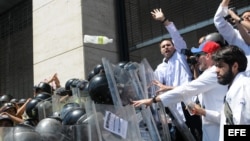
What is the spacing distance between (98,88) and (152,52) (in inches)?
219

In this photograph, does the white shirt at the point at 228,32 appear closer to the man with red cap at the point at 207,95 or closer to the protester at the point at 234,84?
the man with red cap at the point at 207,95

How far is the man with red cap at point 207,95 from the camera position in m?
3.88

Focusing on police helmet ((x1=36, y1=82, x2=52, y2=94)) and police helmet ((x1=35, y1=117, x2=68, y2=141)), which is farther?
police helmet ((x1=36, y1=82, x2=52, y2=94))

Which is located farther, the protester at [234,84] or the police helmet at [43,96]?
the police helmet at [43,96]

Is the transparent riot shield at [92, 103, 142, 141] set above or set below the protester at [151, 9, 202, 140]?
below

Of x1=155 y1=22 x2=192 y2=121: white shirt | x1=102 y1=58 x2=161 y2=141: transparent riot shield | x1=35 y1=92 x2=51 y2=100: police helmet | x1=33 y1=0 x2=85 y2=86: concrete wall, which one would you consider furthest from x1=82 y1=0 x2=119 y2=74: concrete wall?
x1=102 y1=58 x2=161 y2=141: transparent riot shield

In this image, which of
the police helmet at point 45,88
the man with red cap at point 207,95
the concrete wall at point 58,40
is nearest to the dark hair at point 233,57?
the man with red cap at point 207,95

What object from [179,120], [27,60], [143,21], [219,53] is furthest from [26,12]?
[219,53]

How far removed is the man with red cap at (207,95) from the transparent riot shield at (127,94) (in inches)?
6.9

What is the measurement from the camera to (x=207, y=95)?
4.04 meters

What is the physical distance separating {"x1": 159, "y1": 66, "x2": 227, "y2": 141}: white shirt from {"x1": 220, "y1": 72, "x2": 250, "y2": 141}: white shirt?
714 mm

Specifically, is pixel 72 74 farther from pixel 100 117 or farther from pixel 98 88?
pixel 100 117

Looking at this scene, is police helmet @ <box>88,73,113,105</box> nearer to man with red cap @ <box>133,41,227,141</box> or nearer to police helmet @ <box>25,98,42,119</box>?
man with red cap @ <box>133,41,227,141</box>

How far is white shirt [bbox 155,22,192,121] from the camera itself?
5.41 m
